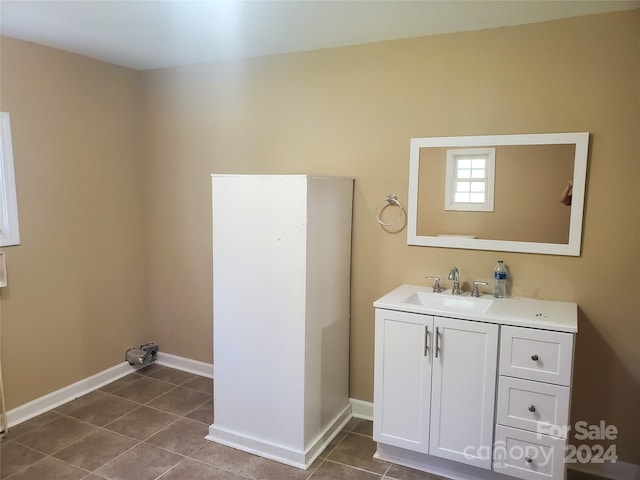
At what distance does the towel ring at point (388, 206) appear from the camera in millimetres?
2811

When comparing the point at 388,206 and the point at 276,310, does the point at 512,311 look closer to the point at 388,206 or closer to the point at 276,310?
the point at 388,206

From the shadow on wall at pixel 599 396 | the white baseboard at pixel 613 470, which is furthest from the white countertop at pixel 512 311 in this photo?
the white baseboard at pixel 613 470

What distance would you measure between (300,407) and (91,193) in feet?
7.08

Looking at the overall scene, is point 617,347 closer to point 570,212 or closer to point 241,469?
point 570,212

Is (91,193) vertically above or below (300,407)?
above

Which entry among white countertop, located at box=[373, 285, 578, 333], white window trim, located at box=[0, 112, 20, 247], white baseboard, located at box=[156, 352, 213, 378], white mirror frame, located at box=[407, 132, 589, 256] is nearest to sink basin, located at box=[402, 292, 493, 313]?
white countertop, located at box=[373, 285, 578, 333]

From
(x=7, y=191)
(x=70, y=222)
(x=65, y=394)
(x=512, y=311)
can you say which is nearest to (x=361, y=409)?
(x=512, y=311)

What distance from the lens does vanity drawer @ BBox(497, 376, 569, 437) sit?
6.74 feet

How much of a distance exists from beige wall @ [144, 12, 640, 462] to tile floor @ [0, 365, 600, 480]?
538mm

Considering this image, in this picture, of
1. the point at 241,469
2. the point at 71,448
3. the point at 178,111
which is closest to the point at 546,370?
the point at 241,469

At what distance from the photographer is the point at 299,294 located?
243 centimetres

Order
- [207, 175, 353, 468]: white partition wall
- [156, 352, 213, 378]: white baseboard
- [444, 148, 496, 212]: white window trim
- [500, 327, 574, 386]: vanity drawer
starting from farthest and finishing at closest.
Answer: [156, 352, 213, 378]: white baseboard, [444, 148, 496, 212]: white window trim, [207, 175, 353, 468]: white partition wall, [500, 327, 574, 386]: vanity drawer

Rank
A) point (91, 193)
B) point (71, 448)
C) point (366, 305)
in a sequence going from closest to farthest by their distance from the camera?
point (71, 448)
point (366, 305)
point (91, 193)

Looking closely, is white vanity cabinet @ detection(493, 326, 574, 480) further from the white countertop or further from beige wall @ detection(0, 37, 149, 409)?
beige wall @ detection(0, 37, 149, 409)
